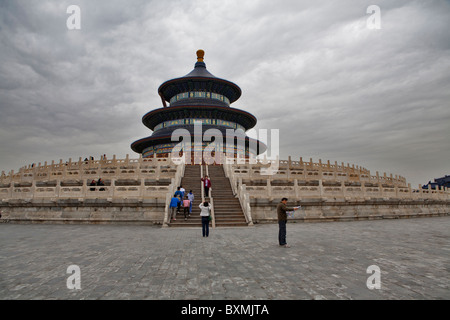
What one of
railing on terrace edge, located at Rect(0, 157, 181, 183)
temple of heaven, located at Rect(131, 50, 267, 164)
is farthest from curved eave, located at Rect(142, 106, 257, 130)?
railing on terrace edge, located at Rect(0, 157, 181, 183)

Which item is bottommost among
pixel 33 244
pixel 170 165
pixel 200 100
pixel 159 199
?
pixel 33 244

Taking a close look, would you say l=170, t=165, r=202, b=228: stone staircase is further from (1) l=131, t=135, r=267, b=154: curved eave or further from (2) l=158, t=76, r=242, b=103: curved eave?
(2) l=158, t=76, r=242, b=103: curved eave

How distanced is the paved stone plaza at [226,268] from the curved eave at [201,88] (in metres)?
38.0

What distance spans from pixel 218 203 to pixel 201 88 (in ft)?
109

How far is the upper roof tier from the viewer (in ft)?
140

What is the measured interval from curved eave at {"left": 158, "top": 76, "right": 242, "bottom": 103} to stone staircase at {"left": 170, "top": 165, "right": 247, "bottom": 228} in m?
25.7

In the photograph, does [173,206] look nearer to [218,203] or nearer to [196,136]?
[218,203]

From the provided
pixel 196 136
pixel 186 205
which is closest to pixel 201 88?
pixel 196 136

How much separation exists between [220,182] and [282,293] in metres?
15.1

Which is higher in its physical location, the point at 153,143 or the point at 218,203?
the point at 153,143

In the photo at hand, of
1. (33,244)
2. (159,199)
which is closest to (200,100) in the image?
(159,199)

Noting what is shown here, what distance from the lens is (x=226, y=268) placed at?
5.27m

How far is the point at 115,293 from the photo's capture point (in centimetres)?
391
